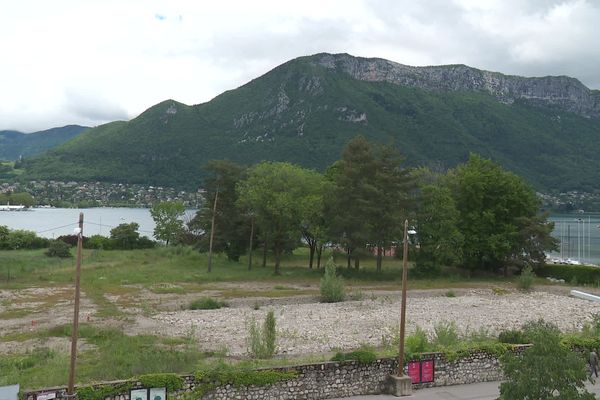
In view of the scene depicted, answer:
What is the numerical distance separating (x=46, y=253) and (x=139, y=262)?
15449mm

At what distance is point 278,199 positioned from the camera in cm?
5162

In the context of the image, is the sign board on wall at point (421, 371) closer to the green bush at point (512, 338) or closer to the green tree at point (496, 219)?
the green bush at point (512, 338)

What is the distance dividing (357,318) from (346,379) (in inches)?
619

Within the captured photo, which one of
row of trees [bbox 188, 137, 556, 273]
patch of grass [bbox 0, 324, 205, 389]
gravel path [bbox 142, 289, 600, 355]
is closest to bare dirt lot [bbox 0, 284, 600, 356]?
gravel path [bbox 142, 289, 600, 355]

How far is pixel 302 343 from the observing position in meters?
26.7

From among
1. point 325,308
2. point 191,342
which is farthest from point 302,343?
point 325,308

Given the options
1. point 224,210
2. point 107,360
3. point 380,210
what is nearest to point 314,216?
point 380,210

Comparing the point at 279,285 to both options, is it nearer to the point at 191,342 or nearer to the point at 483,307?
the point at 483,307

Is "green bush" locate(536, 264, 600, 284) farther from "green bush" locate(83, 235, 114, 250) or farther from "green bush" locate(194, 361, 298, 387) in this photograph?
"green bush" locate(83, 235, 114, 250)

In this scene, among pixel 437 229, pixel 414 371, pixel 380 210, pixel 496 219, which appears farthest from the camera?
pixel 496 219

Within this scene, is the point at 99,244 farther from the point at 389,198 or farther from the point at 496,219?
the point at 496,219

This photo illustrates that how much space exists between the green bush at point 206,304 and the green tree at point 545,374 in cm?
2782

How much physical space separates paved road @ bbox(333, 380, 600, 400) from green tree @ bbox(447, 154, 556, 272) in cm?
3565

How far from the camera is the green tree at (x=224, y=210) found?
59.5 m
